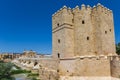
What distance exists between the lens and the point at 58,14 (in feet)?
94.9

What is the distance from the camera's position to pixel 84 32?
27375 millimetres

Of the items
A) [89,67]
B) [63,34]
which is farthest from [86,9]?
[89,67]

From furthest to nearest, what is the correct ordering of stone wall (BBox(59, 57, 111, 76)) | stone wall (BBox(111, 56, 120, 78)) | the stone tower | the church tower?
the church tower → the stone tower → stone wall (BBox(59, 57, 111, 76)) → stone wall (BBox(111, 56, 120, 78))

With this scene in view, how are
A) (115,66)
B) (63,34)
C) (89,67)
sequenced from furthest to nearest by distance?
1. (63,34)
2. (89,67)
3. (115,66)

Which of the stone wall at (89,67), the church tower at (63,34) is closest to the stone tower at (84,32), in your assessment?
the church tower at (63,34)

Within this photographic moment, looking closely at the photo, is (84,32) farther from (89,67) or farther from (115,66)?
(115,66)

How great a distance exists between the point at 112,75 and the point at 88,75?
8.52 feet

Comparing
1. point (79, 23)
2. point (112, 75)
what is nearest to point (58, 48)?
point (79, 23)

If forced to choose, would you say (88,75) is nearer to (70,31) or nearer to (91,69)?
(91,69)

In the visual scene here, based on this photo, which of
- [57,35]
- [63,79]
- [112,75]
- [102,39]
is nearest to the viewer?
[112,75]

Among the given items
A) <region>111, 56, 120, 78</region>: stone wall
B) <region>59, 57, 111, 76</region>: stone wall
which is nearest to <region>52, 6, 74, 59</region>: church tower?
<region>59, 57, 111, 76</region>: stone wall

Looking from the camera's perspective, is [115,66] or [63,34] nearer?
[115,66]

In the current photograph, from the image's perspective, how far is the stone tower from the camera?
87.7 ft

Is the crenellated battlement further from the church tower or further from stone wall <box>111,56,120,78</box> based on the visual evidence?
stone wall <box>111,56,120,78</box>
